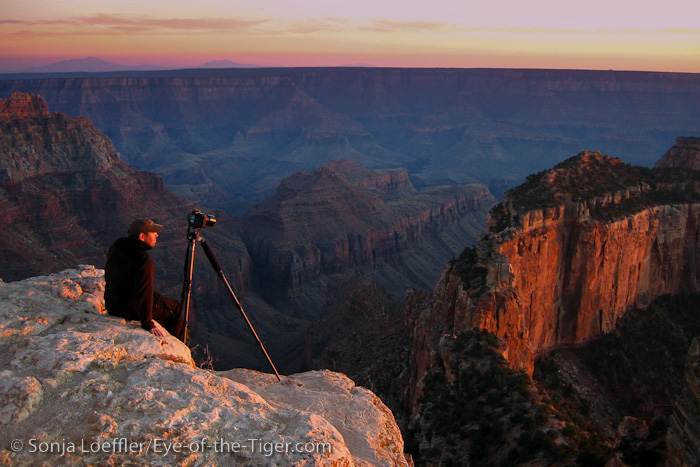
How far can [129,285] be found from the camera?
8.91m

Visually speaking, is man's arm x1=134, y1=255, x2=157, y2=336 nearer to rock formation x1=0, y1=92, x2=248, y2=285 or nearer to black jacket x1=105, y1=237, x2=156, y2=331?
black jacket x1=105, y1=237, x2=156, y2=331

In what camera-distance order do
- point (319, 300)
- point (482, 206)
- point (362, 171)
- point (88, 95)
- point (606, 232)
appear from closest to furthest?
point (606, 232), point (319, 300), point (482, 206), point (362, 171), point (88, 95)

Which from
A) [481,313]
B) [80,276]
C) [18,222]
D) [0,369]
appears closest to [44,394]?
[0,369]

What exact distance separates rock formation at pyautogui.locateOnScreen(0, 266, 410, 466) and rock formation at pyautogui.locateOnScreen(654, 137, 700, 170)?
5392 cm

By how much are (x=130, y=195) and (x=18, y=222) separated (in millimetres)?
15898

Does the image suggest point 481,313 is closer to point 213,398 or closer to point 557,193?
point 557,193

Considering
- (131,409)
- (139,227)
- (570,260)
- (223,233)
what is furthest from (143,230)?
(223,233)

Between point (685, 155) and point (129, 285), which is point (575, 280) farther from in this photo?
point (685, 155)

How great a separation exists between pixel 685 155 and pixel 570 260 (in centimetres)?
3018

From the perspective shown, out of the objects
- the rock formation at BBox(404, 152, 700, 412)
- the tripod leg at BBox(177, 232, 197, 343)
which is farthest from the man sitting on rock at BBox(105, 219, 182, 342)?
the rock formation at BBox(404, 152, 700, 412)

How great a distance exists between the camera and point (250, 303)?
74.2 metres

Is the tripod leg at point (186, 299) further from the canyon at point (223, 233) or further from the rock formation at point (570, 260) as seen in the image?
the canyon at point (223, 233)

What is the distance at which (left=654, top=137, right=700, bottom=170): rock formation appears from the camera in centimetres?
5209

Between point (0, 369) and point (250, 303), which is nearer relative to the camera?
point (0, 369)
